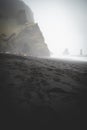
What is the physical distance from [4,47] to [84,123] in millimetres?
55116

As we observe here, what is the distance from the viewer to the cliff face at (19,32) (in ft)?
208

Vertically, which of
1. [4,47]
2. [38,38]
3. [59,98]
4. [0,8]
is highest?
[0,8]

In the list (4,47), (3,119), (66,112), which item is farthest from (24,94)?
(4,47)

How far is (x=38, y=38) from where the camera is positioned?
79375 mm

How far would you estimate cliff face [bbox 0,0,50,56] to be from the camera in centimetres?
6353

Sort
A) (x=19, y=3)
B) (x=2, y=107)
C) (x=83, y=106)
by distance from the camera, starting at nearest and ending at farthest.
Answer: (x=2, y=107), (x=83, y=106), (x=19, y=3)

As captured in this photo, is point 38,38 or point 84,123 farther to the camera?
point 38,38

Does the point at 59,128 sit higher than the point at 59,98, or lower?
lower

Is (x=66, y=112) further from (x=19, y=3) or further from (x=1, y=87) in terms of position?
(x=19, y=3)

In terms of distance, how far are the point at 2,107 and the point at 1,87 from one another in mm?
1265

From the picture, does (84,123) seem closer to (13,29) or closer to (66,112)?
(66,112)

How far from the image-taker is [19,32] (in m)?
70.4

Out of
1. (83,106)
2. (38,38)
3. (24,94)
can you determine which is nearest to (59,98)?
(83,106)

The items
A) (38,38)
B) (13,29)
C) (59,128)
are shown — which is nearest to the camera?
(59,128)
